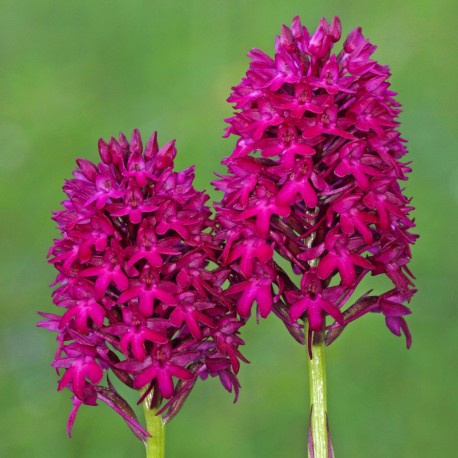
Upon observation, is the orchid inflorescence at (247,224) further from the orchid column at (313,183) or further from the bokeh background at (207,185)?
the bokeh background at (207,185)

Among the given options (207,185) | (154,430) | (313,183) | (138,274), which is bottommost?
Result: (154,430)

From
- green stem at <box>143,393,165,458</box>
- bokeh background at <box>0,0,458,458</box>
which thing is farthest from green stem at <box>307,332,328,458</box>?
bokeh background at <box>0,0,458,458</box>

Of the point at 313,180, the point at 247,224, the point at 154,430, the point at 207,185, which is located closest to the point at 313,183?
the point at 313,180

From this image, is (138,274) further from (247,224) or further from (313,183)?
(313,183)

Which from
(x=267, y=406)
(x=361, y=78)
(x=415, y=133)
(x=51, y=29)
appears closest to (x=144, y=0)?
(x=51, y=29)

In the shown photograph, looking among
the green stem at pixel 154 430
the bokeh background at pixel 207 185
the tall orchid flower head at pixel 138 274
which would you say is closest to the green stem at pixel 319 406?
the tall orchid flower head at pixel 138 274

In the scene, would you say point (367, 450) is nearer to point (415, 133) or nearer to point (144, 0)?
point (415, 133)
